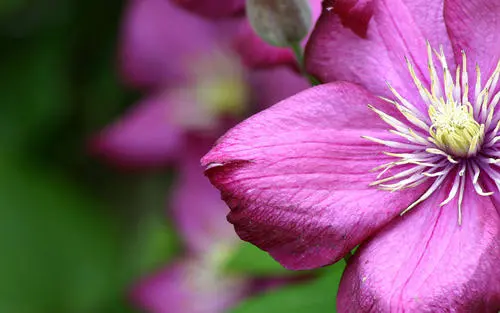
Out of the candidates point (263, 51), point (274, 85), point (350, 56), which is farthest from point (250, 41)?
point (274, 85)

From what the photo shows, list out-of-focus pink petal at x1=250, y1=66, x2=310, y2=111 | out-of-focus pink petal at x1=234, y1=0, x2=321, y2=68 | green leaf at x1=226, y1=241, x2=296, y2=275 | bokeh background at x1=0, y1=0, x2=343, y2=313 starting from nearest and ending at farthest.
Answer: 1. out-of-focus pink petal at x1=234, y1=0, x2=321, y2=68
2. green leaf at x1=226, y1=241, x2=296, y2=275
3. out-of-focus pink petal at x1=250, y1=66, x2=310, y2=111
4. bokeh background at x1=0, y1=0, x2=343, y2=313

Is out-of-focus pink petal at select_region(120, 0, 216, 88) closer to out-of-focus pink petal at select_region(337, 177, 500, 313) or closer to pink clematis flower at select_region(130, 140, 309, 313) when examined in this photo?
pink clematis flower at select_region(130, 140, 309, 313)

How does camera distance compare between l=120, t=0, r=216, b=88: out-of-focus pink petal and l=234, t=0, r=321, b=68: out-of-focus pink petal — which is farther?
l=120, t=0, r=216, b=88: out-of-focus pink petal

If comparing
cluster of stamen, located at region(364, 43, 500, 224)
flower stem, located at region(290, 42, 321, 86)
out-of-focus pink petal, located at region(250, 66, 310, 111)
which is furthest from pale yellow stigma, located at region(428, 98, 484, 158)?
out-of-focus pink petal, located at region(250, 66, 310, 111)

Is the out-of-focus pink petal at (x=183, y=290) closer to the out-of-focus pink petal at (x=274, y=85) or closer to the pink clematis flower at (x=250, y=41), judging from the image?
the out-of-focus pink petal at (x=274, y=85)

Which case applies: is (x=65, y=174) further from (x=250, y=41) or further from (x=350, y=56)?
(x=350, y=56)

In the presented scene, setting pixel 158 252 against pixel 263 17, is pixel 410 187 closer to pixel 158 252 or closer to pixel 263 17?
pixel 263 17

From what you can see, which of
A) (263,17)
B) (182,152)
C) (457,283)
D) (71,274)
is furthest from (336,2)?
(71,274)

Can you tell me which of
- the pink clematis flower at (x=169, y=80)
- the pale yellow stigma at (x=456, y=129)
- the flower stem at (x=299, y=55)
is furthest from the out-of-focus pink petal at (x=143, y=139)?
the pale yellow stigma at (x=456, y=129)
